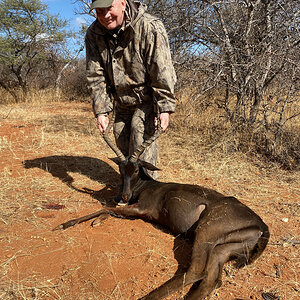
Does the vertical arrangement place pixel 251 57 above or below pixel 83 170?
above

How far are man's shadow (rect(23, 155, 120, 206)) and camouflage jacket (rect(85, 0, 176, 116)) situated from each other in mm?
1319

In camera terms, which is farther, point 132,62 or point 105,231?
point 132,62

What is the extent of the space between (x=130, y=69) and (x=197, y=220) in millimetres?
2142

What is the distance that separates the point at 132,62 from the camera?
393cm

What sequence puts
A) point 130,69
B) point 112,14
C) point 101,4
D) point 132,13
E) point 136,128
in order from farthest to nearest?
point 136,128 < point 130,69 < point 132,13 < point 112,14 < point 101,4

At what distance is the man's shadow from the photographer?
4.75 meters

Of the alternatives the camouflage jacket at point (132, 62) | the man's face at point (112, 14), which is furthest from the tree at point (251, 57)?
the man's face at point (112, 14)

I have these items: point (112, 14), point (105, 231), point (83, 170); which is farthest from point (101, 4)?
point (83, 170)

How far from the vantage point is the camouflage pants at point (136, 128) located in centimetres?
423

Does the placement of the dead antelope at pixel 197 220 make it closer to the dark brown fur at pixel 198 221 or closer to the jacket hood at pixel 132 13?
the dark brown fur at pixel 198 221

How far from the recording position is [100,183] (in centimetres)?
511

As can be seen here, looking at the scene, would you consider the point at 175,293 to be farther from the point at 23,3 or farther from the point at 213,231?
the point at 23,3

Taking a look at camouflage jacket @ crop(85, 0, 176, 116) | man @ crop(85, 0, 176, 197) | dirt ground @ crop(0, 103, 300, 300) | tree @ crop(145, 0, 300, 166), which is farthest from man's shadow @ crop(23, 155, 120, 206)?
tree @ crop(145, 0, 300, 166)

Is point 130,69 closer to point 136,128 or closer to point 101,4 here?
point 136,128
